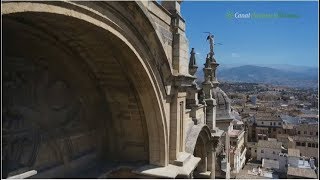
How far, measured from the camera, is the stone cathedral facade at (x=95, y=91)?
5777 mm

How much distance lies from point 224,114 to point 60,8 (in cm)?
1173

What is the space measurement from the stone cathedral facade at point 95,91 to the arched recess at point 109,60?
0.02 meters

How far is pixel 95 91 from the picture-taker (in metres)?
8.00

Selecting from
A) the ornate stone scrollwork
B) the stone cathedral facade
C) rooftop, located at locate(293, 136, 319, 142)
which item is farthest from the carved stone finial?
rooftop, located at locate(293, 136, 319, 142)

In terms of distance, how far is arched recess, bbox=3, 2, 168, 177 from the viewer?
18.5 feet

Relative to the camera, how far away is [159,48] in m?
7.54

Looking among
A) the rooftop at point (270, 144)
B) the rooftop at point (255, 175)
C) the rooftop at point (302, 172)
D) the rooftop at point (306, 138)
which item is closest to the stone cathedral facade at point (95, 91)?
the rooftop at point (302, 172)

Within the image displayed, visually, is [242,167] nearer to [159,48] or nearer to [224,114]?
[224,114]

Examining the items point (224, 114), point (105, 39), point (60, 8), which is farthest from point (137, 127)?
point (224, 114)

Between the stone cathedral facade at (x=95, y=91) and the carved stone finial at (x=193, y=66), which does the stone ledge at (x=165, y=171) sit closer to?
the stone cathedral facade at (x=95, y=91)

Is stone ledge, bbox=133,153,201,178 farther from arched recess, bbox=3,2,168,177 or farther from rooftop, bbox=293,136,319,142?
rooftop, bbox=293,136,319,142

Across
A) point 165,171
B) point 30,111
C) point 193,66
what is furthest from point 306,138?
point 30,111

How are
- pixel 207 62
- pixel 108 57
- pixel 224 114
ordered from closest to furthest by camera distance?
pixel 108 57 < pixel 207 62 < pixel 224 114

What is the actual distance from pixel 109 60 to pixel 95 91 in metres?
0.98
